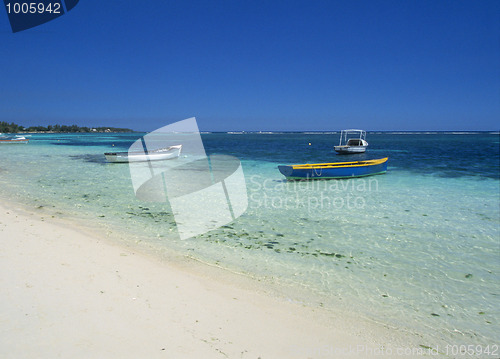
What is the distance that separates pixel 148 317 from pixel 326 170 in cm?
1437

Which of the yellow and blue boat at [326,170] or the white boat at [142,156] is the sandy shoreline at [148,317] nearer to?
the yellow and blue boat at [326,170]

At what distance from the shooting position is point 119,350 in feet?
10.3

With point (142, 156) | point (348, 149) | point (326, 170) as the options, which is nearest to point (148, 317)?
point (326, 170)

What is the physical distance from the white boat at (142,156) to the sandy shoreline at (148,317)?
19.1 m

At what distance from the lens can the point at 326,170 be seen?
55.2 feet

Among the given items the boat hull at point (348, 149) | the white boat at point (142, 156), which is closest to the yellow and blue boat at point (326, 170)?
the white boat at point (142, 156)

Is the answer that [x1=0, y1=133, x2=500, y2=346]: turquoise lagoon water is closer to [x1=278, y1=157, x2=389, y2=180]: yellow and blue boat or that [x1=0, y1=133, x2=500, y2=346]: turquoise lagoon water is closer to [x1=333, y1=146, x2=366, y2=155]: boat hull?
[x1=278, y1=157, x2=389, y2=180]: yellow and blue boat

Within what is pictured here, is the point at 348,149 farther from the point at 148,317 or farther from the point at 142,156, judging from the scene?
the point at 148,317

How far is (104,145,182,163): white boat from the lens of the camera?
2365 cm

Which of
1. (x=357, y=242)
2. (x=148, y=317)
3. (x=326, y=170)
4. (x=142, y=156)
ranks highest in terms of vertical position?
(x=142, y=156)

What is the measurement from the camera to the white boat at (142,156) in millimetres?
23653

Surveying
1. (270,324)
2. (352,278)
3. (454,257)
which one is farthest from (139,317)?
(454,257)

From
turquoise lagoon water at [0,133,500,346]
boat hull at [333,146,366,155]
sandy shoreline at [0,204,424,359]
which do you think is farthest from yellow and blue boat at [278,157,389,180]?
boat hull at [333,146,366,155]

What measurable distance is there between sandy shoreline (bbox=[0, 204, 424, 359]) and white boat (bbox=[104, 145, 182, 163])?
62.8 ft
